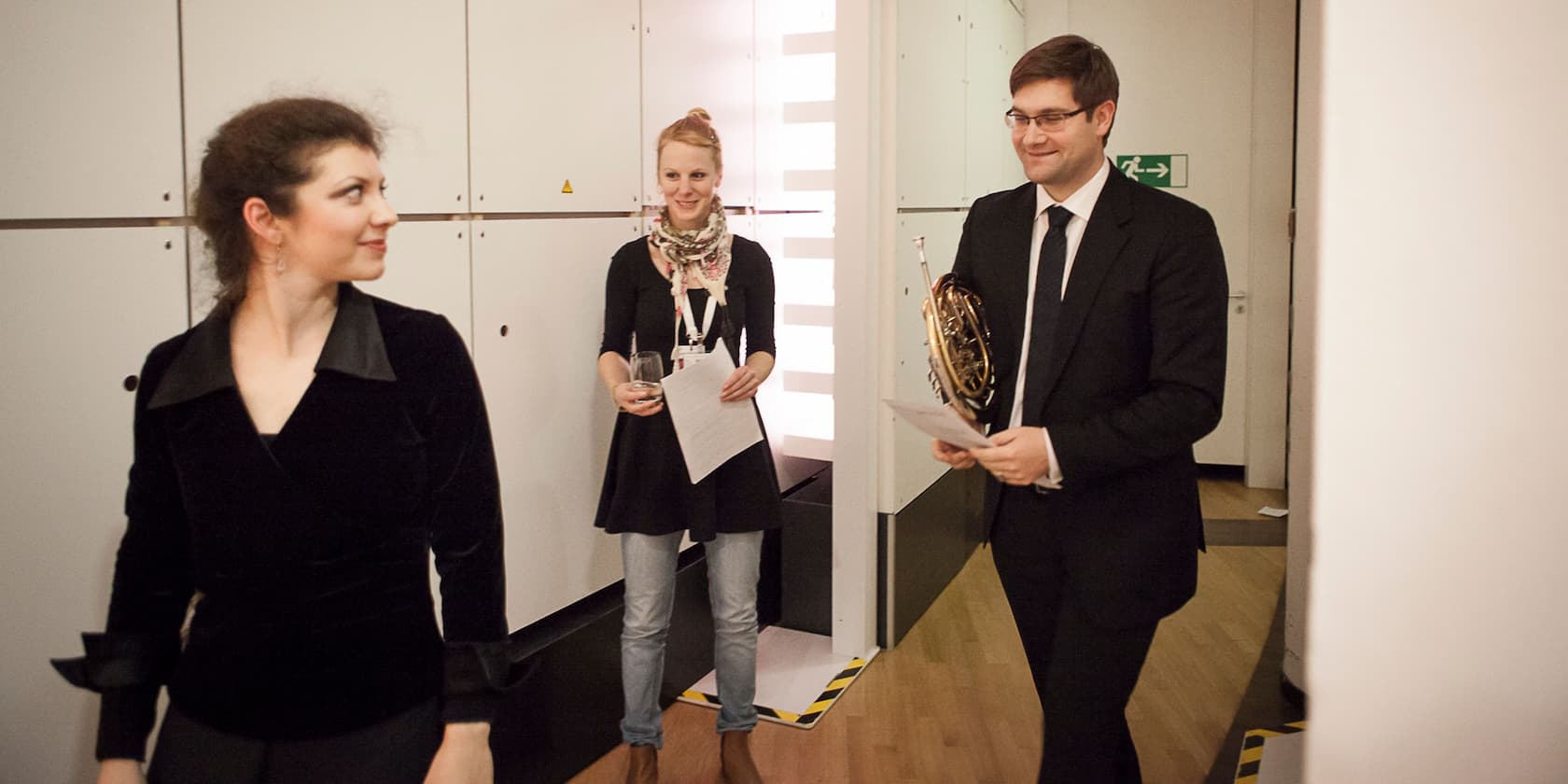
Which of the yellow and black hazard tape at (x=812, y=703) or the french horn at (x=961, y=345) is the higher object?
the french horn at (x=961, y=345)

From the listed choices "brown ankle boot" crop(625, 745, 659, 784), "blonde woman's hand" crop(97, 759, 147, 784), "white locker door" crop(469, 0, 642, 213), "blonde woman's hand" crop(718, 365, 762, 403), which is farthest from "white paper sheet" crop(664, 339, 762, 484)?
"blonde woman's hand" crop(97, 759, 147, 784)

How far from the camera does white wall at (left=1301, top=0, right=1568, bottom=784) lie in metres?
0.95

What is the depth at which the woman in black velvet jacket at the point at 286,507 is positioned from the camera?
1587 mm

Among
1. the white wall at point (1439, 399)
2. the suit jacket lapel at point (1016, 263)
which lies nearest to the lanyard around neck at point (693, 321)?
the suit jacket lapel at point (1016, 263)

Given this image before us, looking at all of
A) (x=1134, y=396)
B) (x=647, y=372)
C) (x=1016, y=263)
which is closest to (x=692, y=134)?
(x=647, y=372)

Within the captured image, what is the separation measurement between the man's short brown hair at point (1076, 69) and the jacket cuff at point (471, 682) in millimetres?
1515

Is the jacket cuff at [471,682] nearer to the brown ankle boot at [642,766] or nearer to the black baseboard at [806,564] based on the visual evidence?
the brown ankle boot at [642,766]

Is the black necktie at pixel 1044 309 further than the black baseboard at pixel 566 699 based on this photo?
→ No

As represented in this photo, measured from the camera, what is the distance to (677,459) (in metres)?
3.28

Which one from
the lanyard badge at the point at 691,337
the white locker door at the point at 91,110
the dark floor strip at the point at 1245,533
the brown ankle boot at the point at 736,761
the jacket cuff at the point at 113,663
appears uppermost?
the white locker door at the point at 91,110

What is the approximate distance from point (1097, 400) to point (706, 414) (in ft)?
3.91

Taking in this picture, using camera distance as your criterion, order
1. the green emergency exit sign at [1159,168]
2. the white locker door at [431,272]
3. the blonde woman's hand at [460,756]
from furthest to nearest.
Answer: the green emergency exit sign at [1159,168], the white locker door at [431,272], the blonde woman's hand at [460,756]

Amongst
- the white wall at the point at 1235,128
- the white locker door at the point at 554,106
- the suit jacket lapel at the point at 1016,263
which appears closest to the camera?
the suit jacket lapel at the point at 1016,263

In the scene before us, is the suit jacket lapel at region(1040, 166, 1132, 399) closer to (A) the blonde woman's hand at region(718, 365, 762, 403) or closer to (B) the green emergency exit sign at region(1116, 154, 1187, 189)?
(A) the blonde woman's hand at region(718, 365, 762, 403)
